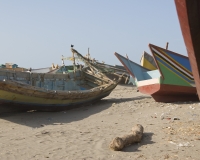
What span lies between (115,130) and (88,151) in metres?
A: 1.76

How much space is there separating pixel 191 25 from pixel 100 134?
463cm

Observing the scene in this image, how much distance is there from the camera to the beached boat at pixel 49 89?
8414 mm

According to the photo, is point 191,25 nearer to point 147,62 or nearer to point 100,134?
point 100,134

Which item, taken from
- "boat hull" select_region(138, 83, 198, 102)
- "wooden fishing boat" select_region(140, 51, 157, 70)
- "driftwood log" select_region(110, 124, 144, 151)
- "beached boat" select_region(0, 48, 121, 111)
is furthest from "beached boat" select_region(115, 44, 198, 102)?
"wooden fishing boat" select_region(140, 51, 157, 70)

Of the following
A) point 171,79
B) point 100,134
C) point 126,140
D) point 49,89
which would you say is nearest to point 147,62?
point 171,79

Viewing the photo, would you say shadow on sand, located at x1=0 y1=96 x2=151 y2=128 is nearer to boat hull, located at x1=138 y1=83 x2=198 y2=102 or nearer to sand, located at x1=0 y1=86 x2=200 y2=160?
sand, located at x1=0 y1=86 x2=200 y2=160

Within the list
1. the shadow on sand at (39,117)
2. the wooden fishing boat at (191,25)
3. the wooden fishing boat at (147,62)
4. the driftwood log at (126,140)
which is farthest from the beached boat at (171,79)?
the wooden fishing boat at (191,25)

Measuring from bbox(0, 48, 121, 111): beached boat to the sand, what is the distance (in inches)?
21.0

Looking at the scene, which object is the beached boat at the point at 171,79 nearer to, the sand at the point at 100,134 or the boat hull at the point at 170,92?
the boat hull at the point at 170,92

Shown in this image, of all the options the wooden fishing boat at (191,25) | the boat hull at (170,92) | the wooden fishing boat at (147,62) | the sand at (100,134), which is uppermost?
the wooden fishing boat at (147,62)

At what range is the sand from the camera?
482 centimetres

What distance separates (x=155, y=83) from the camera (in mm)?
10414

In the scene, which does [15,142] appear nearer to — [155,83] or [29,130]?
[29,130]

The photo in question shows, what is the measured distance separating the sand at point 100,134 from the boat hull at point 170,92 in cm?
86
